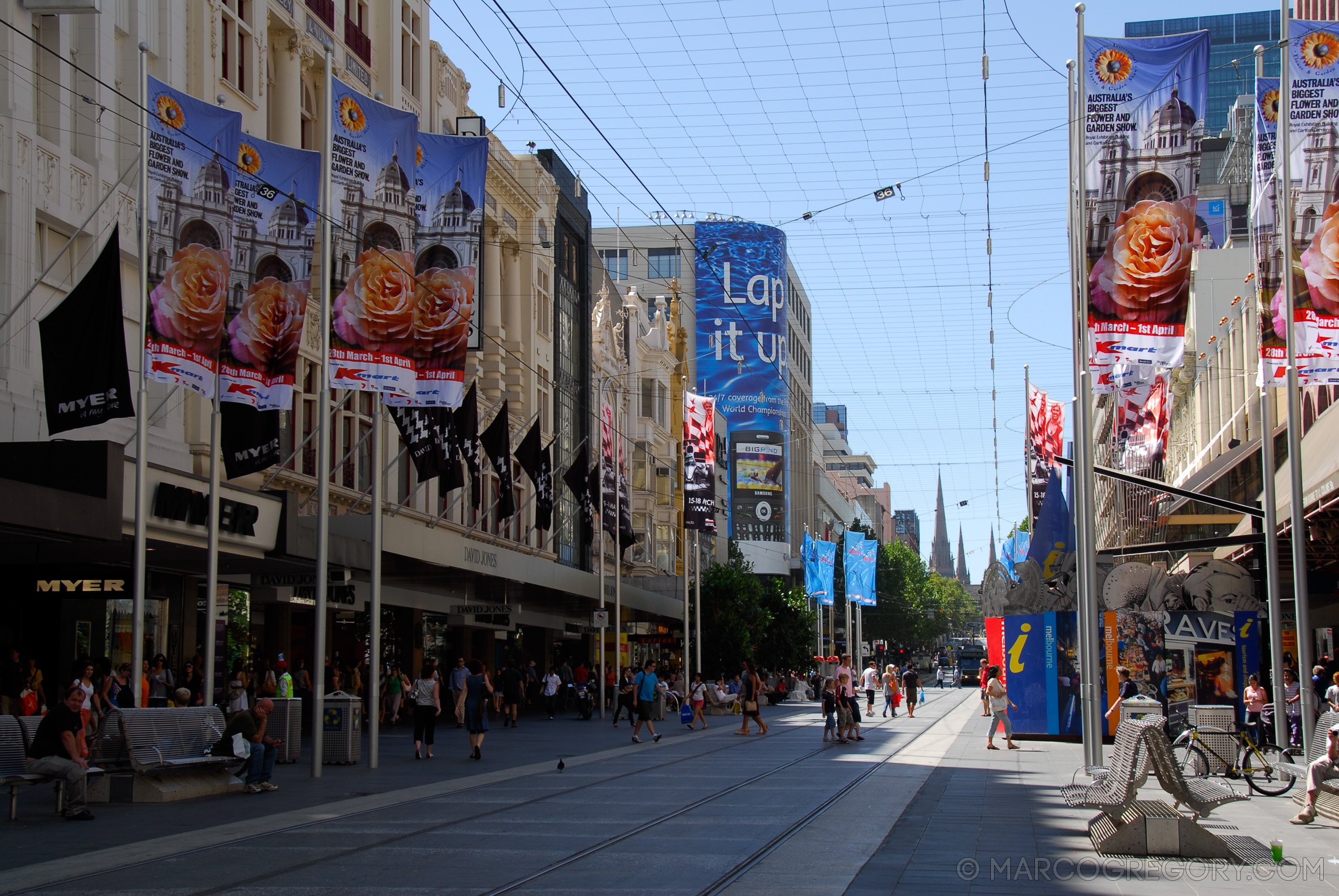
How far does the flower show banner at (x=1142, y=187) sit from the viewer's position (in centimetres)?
1898

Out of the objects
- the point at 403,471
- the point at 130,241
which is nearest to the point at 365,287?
the point at 130,241

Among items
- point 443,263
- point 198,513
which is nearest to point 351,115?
point 443,263

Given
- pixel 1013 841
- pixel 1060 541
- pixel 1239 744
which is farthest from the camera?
pixel 1060 541

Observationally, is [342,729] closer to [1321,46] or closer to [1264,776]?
[1264,776]

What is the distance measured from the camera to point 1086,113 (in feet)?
63.7

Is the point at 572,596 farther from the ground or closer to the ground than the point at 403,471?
closer to the ground

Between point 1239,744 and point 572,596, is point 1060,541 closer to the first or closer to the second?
point 1239,744

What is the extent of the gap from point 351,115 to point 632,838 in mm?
12012

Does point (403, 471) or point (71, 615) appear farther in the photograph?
point (403, 471)

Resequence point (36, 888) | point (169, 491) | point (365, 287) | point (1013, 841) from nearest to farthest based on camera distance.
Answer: point (36, 888) < point (1013, 841) < point (365, 287) < point (169, 491)

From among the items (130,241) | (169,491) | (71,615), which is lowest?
(71,615)

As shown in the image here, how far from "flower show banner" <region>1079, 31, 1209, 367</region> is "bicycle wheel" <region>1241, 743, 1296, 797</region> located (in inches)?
207

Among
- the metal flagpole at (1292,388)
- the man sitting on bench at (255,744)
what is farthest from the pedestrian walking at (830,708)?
the man sitting on bench at (255,744)

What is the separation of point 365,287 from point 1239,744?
1368 cm
